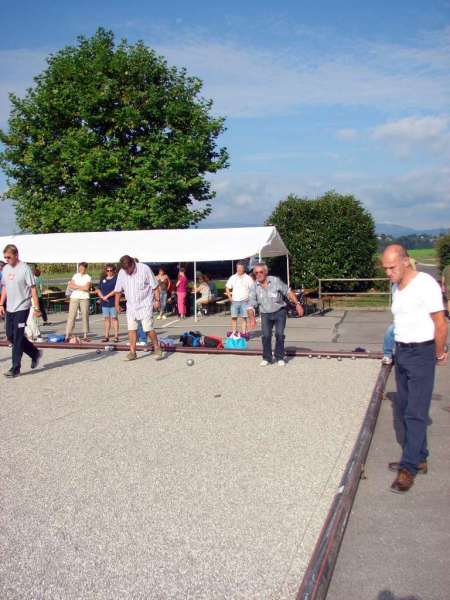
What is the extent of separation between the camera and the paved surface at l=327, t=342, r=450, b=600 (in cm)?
341

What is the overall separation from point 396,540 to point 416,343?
151cm

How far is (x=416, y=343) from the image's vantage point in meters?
4.82

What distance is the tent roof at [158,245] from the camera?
59.3 feet

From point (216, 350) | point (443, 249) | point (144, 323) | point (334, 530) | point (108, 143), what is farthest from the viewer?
point (443, 249)

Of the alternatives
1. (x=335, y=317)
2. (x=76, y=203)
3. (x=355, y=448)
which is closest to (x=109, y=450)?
(x=355, y=448)

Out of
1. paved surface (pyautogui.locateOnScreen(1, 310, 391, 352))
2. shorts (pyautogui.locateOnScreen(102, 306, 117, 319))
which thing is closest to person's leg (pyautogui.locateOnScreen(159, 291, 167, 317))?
paved surface (pyautogui.locateOnScreen(1, 310, 391, 352))

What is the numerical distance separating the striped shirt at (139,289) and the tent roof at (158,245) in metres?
6.94

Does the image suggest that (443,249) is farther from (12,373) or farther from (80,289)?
(12,373)

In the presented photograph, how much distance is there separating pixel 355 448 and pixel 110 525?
2239mm

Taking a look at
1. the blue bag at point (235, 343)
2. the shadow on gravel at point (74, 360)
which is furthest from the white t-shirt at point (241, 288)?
the shadow on gravel at point (74, 360)

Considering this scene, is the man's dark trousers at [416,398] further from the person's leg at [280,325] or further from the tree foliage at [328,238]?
the tree foliage at [328,238]

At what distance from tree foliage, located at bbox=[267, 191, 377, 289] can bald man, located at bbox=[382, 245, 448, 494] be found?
1830 centimetres

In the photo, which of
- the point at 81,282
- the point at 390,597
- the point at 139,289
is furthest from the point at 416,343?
the point at 81,282

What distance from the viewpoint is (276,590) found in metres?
3.28
